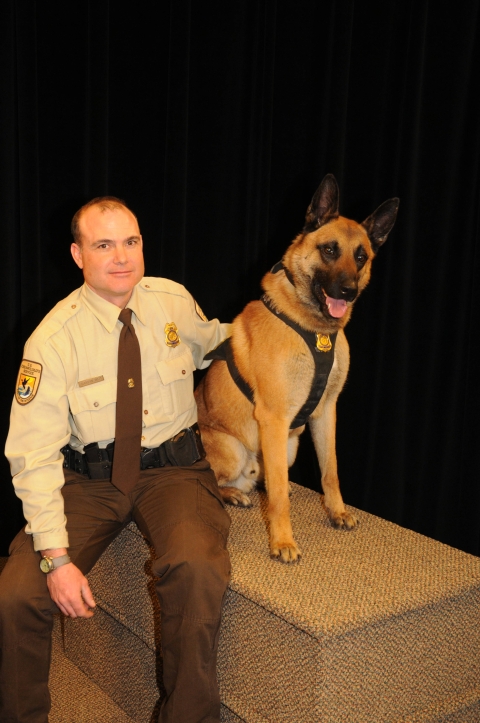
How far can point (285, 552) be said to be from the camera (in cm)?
216

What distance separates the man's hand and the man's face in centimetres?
85

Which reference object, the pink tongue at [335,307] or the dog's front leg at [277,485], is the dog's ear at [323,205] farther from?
the dog's front leg at [277,485]

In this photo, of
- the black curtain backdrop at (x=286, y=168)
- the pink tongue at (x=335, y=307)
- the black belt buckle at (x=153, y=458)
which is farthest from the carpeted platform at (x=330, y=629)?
the black curtain backdrop at (x=286, y=168)

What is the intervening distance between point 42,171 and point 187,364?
5.15 ft

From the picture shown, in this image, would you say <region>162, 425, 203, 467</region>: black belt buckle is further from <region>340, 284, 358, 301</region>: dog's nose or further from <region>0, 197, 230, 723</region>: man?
<region>340, 284, 358, 301</region>: dog's nose

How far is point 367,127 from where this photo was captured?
3.74m

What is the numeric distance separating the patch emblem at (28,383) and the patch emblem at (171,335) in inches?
18.9

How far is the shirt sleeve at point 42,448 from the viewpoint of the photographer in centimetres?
192

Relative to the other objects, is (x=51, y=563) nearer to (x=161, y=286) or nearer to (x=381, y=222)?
(x=161, y=286)

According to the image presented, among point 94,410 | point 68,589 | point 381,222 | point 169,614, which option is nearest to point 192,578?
point 169,614

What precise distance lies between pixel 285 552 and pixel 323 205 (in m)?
1.18

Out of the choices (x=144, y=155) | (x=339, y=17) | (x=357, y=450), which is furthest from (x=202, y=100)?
(x=357, y=450)

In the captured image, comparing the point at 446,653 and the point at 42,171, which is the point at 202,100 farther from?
the point at 446,653

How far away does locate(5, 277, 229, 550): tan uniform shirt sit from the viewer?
6.42 ft
